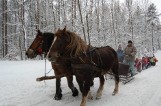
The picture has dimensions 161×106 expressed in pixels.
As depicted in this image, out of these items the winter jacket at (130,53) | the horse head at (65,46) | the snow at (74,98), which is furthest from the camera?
the winter jacket at (130,53)

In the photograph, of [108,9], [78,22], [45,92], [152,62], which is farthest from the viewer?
[108,9]

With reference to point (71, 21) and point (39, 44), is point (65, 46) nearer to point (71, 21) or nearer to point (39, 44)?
point (39, 44)

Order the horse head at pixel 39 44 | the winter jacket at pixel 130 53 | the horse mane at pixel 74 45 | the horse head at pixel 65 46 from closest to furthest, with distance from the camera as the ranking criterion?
the horse head at pixel 65 46 → the horse mane at pixel 74 45 → the horse head at pixel 39 44 → the winter jacket at pixel 130 53

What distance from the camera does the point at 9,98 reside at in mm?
8227

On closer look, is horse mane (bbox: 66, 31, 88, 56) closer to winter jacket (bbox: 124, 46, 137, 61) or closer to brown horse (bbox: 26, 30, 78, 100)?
brown horse (bbox: 26, 30, 78, 100)

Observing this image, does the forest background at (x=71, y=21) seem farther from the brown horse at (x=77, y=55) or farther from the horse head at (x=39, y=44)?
the brown horse at (x=77, y=55)

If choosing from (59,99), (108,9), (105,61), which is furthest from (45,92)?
(108,9)

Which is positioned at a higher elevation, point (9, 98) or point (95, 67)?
point (95, 67)

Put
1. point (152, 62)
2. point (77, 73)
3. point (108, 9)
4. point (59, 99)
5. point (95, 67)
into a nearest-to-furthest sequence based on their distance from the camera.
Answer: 1. point (77, 73)
2. point (95, 67)
3. point (59, 99)
4. point (152, 62)
5. point (108, 9)

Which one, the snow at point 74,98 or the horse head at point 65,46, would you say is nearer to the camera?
the horse head at point 65,46

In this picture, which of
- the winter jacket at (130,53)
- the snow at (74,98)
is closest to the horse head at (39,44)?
the snow at (74,98)

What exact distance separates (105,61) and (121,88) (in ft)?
6.21

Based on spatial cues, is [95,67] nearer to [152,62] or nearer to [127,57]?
[127,57]

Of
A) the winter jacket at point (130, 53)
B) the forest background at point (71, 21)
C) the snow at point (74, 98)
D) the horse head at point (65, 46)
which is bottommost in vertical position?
the snow at point (74, 98)
